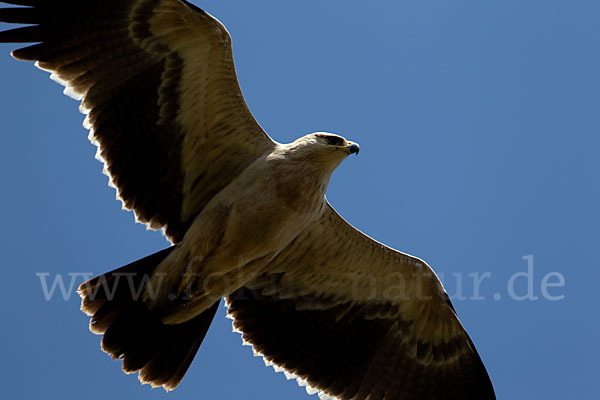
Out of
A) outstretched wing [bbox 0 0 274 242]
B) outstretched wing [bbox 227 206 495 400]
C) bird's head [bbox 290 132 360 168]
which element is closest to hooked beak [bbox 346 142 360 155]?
bird's head [bbox 290 132 360 168]

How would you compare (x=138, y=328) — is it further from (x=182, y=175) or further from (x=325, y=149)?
(x=325, y=149)

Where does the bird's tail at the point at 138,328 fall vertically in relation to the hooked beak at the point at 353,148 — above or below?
below

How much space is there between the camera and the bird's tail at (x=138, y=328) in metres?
7.63

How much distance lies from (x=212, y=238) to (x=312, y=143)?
130 cm

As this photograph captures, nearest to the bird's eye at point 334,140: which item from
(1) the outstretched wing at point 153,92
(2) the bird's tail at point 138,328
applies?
(1) the outstretched wing at point 153,92

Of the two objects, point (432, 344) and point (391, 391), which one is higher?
point (432, 344)

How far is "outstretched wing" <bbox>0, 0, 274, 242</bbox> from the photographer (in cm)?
763

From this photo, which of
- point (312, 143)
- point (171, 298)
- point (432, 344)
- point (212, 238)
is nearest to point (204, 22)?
point (312, 143)

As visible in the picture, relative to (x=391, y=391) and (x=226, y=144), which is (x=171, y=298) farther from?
(x=391, y=391)

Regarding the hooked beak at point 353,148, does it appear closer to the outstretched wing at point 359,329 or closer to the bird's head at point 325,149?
the bird's head at point 325,149

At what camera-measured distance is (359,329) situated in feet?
29.7

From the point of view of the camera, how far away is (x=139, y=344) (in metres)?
7.77

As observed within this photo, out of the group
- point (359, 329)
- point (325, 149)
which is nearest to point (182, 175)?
point (325, 149)

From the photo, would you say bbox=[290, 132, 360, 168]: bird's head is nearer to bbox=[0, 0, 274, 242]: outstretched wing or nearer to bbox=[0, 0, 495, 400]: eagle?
bbox=[0, 0, 495, 400]: eagle
